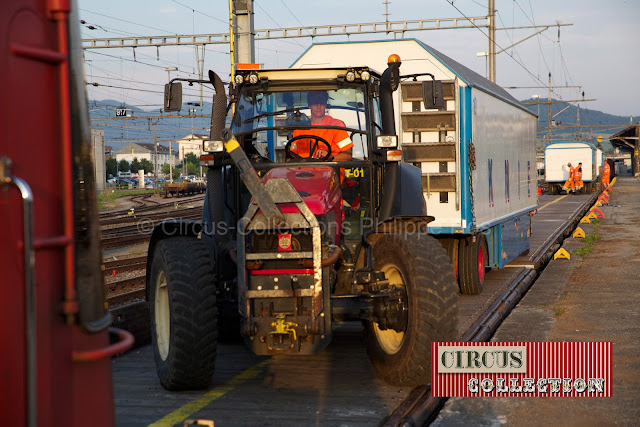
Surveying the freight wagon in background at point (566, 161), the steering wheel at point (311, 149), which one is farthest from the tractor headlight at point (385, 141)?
the freight wagon in background at point (566, 161)

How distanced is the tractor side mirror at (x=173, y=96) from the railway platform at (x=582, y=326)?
145 inches

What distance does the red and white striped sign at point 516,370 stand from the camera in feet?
22.2

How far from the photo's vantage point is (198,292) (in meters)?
6.88

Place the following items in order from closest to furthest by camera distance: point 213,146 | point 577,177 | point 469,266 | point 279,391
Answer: point 279,391, point 213,146, point 469,266, point 577,177

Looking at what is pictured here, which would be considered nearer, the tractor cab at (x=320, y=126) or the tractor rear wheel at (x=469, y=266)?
the tractor cab at (x=320, y=126)

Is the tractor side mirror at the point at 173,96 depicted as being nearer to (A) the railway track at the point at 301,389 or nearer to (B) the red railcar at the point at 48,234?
(A) the railway track at the point at 301,389

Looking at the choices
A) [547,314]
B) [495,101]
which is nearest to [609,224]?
[495,101]

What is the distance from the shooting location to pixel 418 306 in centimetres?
695

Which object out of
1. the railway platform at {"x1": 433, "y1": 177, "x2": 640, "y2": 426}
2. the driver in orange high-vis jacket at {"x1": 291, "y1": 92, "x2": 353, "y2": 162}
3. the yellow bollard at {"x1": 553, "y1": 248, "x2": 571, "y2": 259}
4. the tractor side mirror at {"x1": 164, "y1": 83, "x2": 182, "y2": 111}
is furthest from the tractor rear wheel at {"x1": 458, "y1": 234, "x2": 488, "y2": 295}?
the tractor side mirror at {"x1": 164, "y1": 83, "x2": 182, "y2": 111}

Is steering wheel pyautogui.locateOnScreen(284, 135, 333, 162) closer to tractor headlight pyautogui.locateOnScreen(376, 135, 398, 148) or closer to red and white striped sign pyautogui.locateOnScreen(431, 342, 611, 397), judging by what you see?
tractor headlight pyautogui.locateOnScreen(376, 135, 398, 148)

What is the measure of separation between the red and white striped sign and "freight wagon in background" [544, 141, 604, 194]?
169ft

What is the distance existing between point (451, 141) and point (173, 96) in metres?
5.48

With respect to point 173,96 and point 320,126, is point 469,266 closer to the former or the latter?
point 320,126

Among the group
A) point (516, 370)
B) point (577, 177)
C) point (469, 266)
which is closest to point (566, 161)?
point (577, 177)
